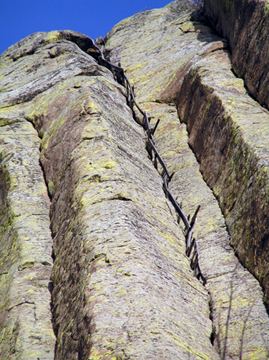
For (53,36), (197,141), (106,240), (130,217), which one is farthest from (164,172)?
(53,36)

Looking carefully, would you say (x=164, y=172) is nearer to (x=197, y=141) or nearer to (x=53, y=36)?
(x=197, y=141)

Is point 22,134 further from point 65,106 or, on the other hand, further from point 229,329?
point 229,329

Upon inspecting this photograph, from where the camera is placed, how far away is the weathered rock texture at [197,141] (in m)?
13.6

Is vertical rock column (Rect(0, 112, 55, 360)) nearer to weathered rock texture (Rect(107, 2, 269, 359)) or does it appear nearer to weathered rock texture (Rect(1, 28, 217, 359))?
weathered rock texture (Rect(1, 28, 217, 359))

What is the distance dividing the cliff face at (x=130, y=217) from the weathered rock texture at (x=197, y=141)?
0.05 metres

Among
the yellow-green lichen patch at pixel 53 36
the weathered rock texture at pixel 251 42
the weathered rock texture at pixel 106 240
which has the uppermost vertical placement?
the yellow-green lichen patch at pixel 53 36

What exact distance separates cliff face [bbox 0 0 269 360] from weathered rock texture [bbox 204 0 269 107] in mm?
640

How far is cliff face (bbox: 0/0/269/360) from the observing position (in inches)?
491

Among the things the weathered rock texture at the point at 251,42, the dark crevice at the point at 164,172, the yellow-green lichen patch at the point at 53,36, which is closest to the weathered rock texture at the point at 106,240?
the dark crevice at the point at 164,172

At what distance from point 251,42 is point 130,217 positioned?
1142cm

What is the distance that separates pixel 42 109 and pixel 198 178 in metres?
7.09

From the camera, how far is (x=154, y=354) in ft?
35.3

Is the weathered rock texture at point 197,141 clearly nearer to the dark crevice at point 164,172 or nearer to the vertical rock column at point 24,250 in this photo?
the dark crevice at point 164,172

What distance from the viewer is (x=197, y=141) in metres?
21.8
